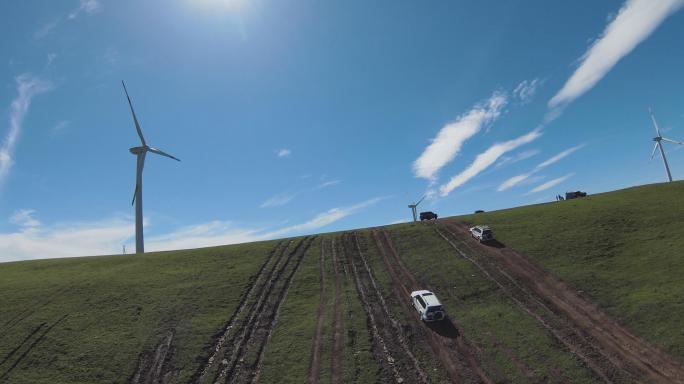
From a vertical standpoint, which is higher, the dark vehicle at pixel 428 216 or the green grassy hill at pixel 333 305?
the dark vehicle at pixel 428 216

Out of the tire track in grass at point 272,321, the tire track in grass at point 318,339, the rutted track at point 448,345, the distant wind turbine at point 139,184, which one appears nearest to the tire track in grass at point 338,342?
the tire track in grass at point 318,339

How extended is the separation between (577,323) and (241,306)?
35.5 m

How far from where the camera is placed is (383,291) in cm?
4556

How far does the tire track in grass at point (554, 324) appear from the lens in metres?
28.1

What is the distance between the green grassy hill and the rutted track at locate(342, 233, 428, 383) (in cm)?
20

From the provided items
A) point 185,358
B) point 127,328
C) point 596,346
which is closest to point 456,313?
point 596,346

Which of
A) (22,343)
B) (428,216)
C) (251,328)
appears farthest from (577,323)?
(22,343)

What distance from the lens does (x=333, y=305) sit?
140 ft

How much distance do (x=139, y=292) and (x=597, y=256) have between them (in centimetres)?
6085

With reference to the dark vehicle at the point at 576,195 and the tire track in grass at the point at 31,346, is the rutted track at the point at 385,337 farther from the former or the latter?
the dark vehicle at the point at 576,195

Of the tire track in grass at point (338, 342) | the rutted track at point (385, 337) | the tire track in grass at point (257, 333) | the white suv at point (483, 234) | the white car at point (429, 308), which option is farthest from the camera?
the white suv at point (483, 234)

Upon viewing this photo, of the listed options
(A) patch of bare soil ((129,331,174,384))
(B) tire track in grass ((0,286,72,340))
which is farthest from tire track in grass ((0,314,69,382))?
(A) patch of bare soil ((129,331,174,384))

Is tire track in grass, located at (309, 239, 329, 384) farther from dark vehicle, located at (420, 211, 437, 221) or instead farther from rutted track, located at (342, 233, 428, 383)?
dark vehicle, located at (420, 211, 437, 221)

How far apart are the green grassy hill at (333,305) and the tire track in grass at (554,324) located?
0.58 m
